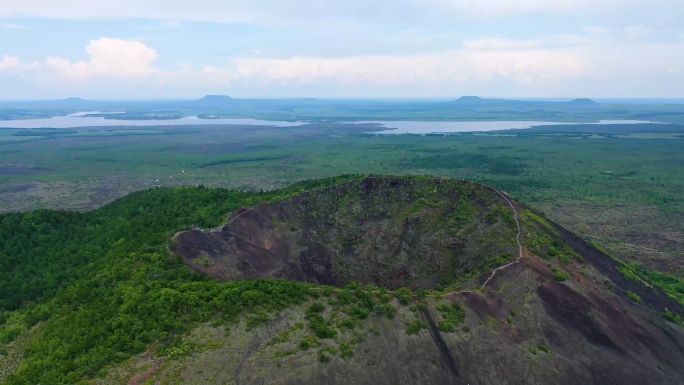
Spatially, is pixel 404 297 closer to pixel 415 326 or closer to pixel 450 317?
pixel 415 326

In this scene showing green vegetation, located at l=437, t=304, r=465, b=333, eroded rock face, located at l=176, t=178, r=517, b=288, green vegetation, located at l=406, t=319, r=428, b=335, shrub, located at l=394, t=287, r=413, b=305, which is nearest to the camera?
green vegetation, located at l=406, t=319, r=428, b=335

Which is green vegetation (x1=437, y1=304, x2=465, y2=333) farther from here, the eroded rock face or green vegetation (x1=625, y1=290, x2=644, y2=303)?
green vegetation (x1=625, y1=290, x2=644, y2=303)

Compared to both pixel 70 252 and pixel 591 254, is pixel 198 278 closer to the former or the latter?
pixel 70 252

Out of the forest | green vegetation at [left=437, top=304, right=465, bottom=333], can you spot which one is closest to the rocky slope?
green vegetation at [left=437, top=304, right=465, bottom=333]

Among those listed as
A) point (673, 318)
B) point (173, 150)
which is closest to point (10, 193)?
point (173, 150)

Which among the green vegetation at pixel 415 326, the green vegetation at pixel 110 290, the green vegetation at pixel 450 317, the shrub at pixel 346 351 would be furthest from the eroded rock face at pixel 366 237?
the shrub at pixel 346 351
